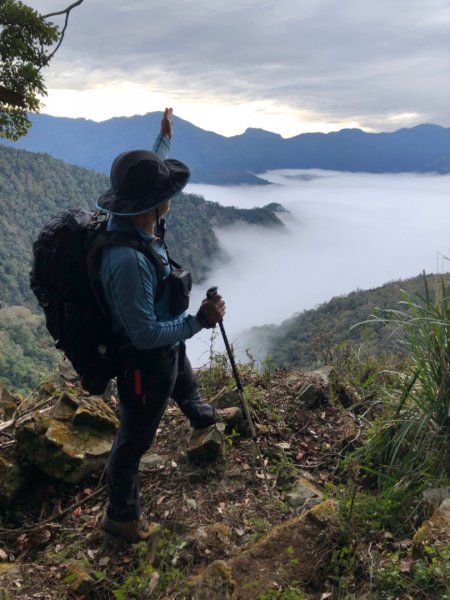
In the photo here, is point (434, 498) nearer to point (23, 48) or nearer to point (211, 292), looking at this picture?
point (211, 292)

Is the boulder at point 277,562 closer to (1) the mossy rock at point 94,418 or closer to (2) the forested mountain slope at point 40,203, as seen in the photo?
(1) the mossy rock at point 94,418

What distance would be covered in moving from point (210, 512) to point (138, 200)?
79.9 inches

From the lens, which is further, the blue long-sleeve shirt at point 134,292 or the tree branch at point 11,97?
the tree branch at point 11,97

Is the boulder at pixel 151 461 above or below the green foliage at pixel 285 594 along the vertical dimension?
below

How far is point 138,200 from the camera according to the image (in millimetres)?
2561

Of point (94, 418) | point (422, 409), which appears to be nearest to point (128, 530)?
point (94, 418)

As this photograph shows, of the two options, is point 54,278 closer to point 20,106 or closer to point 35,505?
point 35,505

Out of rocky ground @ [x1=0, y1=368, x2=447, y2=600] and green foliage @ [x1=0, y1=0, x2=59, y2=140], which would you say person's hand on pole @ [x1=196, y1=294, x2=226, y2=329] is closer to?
rocky ground @ [x1=0, y1=368, x2=447, y2=600]

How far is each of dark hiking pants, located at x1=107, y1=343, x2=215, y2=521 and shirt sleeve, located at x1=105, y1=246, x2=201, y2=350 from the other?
0.23 metres

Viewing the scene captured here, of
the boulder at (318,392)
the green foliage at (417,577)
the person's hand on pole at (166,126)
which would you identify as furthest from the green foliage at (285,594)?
the person's hand on pole at (166,126)

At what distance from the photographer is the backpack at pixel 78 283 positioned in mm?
2537

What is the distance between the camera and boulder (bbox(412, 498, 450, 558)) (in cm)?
229

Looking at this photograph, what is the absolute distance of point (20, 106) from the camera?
4.86 m

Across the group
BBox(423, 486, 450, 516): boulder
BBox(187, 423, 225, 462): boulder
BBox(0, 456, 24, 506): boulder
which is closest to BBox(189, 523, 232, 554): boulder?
BBox(187, 423, 225, 462): boulder
